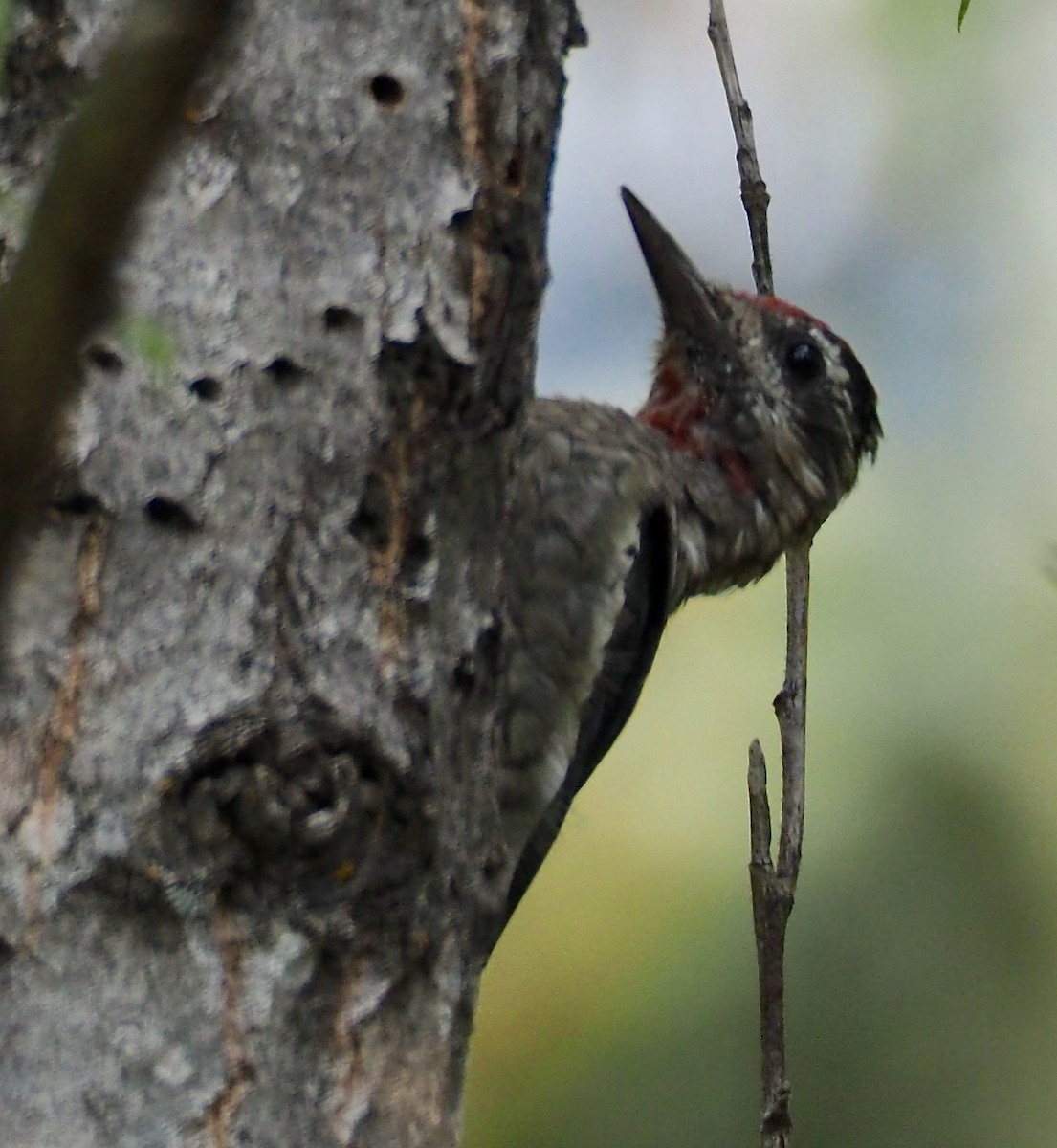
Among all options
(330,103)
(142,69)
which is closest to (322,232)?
(330,103)

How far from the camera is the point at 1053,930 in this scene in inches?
196

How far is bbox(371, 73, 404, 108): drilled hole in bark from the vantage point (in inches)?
59.3

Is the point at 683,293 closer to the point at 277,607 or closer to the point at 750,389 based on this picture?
the point at 750,389

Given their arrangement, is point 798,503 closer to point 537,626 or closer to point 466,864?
point 537,626

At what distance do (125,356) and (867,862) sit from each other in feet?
12.7

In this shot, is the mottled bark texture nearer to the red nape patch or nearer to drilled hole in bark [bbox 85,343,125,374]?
drilled hole in bark [bbox 85,343,125,374]

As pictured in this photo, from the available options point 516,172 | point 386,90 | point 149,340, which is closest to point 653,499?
point 516,172

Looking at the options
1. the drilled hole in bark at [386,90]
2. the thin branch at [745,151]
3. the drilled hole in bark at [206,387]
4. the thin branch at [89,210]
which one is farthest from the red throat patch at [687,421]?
the thin branch at [89,210]

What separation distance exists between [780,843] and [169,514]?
41.3 inches

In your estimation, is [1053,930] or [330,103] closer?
[330,103]

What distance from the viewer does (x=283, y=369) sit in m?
1.43

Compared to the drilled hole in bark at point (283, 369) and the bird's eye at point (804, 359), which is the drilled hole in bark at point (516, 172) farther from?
the bird's eye at point (804, 359)

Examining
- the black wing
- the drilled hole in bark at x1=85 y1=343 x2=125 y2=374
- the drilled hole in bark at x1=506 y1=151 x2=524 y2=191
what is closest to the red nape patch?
the black wing

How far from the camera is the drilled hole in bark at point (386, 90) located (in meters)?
1.51
